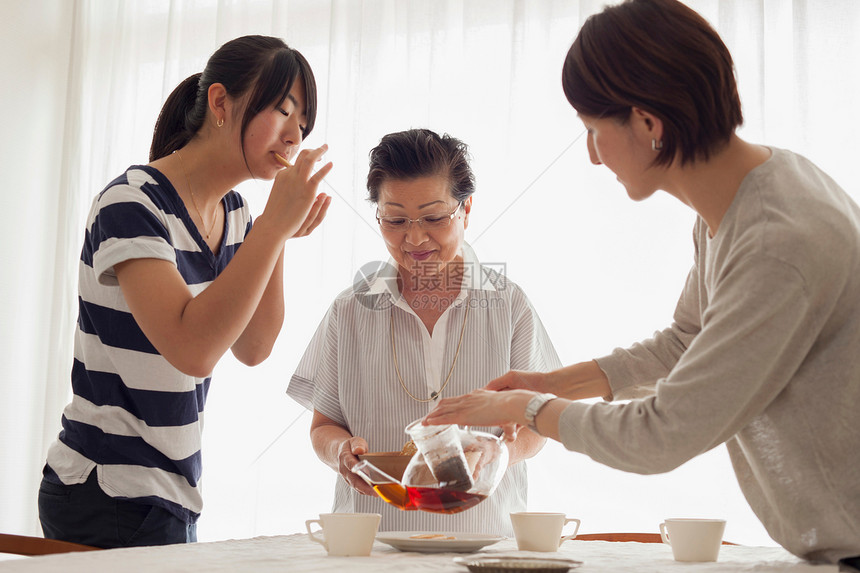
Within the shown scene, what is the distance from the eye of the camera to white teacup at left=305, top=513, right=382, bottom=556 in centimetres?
104

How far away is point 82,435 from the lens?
1226 millimetres

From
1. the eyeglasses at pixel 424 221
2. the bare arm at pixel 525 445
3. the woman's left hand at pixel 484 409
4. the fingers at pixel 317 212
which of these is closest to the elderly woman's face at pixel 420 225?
the eyeglasses at pixel 424 221

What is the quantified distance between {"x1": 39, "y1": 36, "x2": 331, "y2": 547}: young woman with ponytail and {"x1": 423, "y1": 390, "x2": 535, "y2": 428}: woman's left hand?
0.35 meters

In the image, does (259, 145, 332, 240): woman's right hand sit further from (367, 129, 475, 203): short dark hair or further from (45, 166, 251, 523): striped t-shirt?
(367, 129, 475, 203): short dark hair

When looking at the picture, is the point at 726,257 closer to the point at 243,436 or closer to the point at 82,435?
the point at 82,435

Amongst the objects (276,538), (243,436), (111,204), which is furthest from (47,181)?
(276,538)

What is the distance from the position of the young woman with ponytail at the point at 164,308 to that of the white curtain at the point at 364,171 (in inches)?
51.3

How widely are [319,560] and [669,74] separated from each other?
77cm

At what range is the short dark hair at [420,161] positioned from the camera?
5.74 ft

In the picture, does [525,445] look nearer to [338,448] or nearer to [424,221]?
[338,448]

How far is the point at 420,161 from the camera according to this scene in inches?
68.7

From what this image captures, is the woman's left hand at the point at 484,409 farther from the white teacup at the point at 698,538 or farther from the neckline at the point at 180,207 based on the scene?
the neckline at the point at 180,207

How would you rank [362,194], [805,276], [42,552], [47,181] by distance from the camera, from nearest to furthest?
1. [805,276]
2. [42,552]
3. [362,194]
4. [47,181]

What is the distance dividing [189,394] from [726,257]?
87cm
